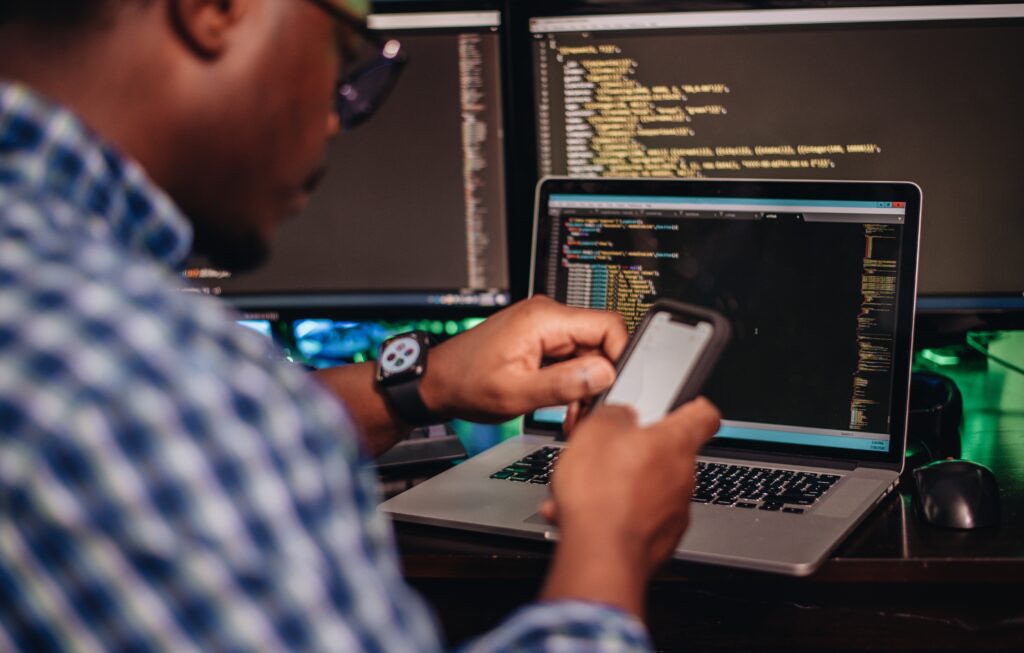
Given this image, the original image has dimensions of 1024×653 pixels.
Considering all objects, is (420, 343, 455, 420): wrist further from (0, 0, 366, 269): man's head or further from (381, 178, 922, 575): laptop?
(0, 0, 366, 269): man's head

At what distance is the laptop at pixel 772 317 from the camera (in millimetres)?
932

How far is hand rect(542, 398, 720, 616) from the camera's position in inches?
20.5

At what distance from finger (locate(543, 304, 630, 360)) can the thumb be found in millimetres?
42

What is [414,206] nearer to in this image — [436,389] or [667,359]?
[436,389]

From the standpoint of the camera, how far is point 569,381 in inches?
34.7

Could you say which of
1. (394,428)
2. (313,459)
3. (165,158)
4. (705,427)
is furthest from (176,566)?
(394,428)

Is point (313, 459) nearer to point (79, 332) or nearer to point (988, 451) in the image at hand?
point (79, 332)

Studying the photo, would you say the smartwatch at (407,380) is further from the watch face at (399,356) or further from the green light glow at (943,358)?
the green light glow at (943,358)

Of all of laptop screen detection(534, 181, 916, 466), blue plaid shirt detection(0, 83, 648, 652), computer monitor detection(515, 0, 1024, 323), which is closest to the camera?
blue plaid shirt detection(0, 83, 648, 652)

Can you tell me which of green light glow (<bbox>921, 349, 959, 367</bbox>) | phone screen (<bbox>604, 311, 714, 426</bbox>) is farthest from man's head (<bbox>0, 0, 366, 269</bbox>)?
green light glow (<bbox>921, 349, 959, 367</bbox>)

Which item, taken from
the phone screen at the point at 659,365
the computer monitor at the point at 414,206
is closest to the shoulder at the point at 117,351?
the phone screen at the point at 659,365

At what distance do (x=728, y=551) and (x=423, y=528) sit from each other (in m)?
0.27

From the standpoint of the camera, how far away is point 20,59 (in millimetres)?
466

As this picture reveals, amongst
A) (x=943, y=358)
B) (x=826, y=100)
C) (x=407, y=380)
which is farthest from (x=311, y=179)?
(x=943, y=358)
